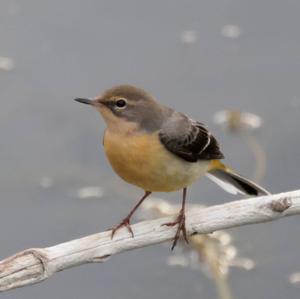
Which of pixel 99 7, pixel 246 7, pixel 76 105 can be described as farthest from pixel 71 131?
pixel 246 7

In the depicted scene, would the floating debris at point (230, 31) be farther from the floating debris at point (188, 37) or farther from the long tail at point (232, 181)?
the long tail at point (232, 181)

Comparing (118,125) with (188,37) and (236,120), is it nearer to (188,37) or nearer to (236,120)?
(236,120)

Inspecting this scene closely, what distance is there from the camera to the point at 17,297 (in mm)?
7250

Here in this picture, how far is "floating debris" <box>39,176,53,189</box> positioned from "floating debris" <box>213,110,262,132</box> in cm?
135

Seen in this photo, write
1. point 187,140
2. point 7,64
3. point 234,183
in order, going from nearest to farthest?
1. point 187,140
2. point 234,183
3. point 7,64

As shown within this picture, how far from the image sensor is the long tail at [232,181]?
655 centimetres

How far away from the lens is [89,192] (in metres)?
7.90

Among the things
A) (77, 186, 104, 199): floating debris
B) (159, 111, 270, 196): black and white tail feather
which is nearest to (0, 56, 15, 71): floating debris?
(77, 186, 104, 199): floating debris

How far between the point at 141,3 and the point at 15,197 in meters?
2.23

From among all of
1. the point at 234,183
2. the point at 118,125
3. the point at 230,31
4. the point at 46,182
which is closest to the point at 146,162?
the point at 118,125

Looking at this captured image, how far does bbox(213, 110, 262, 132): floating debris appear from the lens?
8211 mm

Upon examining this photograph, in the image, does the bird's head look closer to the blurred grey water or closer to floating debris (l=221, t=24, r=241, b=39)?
the blurred grey water

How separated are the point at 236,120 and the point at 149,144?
257 centimetres

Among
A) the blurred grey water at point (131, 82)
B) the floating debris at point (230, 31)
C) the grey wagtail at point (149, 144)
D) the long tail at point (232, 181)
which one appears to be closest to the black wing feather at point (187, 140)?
the grey wagtail at point (149, 144)
